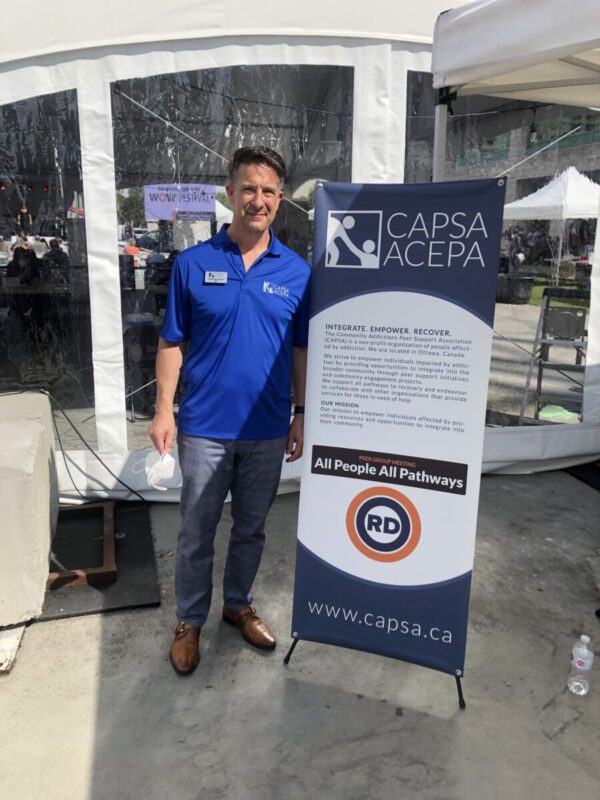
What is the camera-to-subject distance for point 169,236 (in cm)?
378

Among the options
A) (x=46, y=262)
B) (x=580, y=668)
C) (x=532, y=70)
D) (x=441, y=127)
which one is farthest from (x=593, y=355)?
(x=46, y=262)

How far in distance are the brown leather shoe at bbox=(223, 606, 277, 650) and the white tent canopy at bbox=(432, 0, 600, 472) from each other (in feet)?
8.06

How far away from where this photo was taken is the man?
2.29 meters

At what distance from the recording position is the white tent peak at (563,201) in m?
4.23

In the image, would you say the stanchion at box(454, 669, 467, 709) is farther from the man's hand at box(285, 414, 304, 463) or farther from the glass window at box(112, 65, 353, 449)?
the glass window at box(112, 65, 353, 449)

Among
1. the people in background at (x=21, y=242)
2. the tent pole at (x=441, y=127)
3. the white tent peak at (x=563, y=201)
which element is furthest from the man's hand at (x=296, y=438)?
the white tent peak at (x=563, y=201)

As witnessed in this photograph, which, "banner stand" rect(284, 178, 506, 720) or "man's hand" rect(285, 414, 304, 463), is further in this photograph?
"man's hand" rect(285, 414, 304, 463)

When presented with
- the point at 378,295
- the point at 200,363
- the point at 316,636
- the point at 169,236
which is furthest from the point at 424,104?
the point at 316,636

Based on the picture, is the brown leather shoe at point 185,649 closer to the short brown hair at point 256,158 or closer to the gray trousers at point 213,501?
the gray trousers at point 213,501

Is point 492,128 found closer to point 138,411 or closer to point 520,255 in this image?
point 520,255

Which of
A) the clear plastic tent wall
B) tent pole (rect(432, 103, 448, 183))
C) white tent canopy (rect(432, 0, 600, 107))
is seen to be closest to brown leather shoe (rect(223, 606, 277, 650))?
the clear plastic tent wall

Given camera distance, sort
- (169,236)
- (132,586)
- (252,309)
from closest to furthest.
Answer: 1. (252,309)
2. (132,586)
3. (169,236)

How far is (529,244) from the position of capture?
4461mm

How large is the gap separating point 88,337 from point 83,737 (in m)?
2.38
